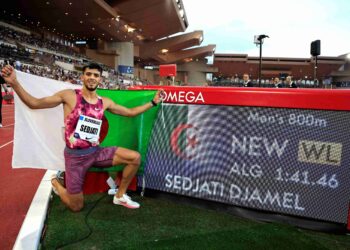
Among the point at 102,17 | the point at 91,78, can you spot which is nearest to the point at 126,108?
the point at 91,78

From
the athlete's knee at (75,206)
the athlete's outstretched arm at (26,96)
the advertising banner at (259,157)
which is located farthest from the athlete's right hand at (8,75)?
the advertising banner at (259,157)

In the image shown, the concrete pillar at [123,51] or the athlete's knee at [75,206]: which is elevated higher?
the concrete pillar at [123,51]

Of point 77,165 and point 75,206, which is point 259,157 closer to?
point 77,165

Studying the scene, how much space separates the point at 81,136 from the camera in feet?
11.5

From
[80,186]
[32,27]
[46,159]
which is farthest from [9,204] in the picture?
[32,27]

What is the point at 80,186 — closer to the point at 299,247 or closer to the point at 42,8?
the point at 299,247

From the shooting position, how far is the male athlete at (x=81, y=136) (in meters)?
3.49

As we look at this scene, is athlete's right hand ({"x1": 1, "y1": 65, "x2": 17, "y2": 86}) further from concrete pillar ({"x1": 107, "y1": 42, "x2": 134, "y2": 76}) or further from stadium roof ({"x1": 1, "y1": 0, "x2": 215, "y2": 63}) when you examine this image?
concrete pillar ({"x1": 107, "y1": 42, "x2": 134, "y2": 76})

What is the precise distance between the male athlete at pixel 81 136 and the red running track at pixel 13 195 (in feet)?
1.79

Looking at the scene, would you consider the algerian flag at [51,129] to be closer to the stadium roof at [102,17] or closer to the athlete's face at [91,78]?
the athlete's face at [91,78]

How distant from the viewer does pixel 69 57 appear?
43938 mm

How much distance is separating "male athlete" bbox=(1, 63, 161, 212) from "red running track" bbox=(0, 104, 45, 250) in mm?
547

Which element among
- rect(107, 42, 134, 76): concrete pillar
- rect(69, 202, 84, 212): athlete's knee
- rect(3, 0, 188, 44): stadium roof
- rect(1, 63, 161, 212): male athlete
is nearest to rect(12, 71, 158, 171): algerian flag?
rect(1, 63, 161, 212): male athlete

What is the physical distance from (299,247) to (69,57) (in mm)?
45203
